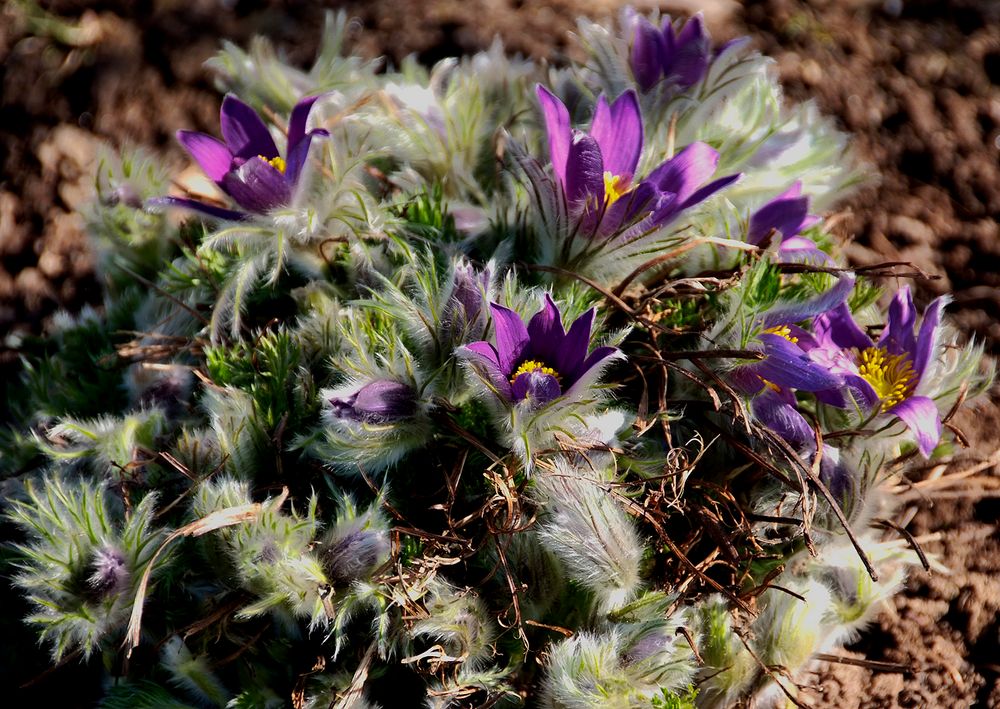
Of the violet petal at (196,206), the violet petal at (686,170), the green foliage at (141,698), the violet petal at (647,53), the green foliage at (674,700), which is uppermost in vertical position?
the violet petal at (647,53)

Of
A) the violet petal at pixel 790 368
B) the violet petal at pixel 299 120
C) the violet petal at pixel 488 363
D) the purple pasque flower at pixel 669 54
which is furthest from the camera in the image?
the purple pasque flower at pixel 669 54

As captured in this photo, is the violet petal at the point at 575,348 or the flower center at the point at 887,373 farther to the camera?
the flower center at the point at 887,373

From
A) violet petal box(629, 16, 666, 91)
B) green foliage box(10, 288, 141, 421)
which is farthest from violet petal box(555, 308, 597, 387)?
green foliage box(10, 288, 141, 421)

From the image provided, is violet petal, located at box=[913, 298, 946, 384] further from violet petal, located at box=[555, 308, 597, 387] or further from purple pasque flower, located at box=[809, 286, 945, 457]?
violet petal, located at box=[555, 308, 597, 387]

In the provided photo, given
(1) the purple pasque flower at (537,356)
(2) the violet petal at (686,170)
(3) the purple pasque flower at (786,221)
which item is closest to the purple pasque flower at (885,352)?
(3) the purple pasque flower at (786,221)

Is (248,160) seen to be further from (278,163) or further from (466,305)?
(466,305)

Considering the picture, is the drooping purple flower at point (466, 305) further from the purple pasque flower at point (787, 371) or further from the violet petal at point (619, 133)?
the purple pasque flower at point (787, 371)

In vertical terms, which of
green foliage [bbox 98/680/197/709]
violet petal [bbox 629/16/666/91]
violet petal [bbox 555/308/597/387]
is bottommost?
green foliage [bbox 98/680/197/709]
